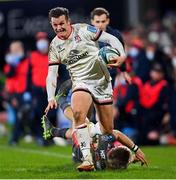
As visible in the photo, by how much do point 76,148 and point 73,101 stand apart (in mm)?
1218

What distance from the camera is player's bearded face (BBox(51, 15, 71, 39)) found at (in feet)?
41.6

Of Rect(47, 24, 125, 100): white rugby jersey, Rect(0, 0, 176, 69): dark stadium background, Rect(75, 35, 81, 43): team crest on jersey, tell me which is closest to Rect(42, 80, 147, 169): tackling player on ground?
Rect(47, 24, 125, 100): white rugby jersey

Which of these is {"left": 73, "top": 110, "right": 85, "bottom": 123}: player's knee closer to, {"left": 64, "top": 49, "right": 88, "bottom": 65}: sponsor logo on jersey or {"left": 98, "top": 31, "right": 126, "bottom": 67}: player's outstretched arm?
{"left": 64, "top": 49, "right": 88, "bottom": 65}: sponsor logo on jersey

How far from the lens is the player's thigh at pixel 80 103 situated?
12438 mm

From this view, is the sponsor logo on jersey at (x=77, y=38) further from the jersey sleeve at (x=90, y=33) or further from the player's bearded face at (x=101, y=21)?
the player's bearded face at (x=101, y=21)

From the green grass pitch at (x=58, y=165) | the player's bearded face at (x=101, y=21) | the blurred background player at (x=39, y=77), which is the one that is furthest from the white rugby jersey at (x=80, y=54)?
the blurred background player at (x=39, y=77)

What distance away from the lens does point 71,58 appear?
506 inches

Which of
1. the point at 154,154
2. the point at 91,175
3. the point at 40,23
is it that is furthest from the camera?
the point at 40,23

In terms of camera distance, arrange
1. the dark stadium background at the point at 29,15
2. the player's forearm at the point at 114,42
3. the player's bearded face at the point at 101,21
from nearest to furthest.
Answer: the player's forearm at the point at 114,42 < the player's bearded face at the point at 101,21 < the dark stadium background at the point at 29,15

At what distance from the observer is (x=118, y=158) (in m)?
12.9

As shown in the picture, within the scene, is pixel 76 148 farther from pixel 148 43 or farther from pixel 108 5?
pixel 108 5

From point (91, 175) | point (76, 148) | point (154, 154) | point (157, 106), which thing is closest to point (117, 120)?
point (157, 106)

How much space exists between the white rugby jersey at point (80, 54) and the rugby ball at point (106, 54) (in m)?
A: 0.13

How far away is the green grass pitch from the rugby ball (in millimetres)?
1477
